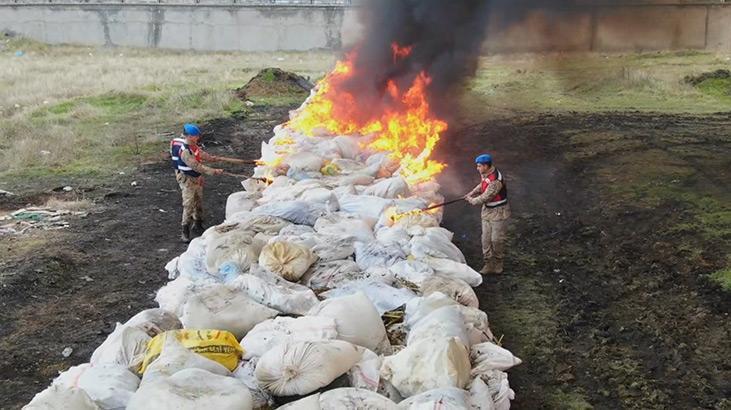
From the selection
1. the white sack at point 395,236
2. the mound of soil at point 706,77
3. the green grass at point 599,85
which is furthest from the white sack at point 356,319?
the mound of soil at point 706,77

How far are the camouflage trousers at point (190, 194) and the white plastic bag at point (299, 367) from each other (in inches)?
172

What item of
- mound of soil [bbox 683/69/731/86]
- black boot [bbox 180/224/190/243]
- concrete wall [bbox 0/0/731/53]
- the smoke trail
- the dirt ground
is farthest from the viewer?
concrete wall [bbox 0/0/731/53]

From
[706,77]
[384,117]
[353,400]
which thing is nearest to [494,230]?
[353,400]

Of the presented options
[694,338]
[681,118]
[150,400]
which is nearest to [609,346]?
[694,338]

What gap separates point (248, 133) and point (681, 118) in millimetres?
8574

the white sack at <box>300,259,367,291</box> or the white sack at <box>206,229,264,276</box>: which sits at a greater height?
the white sack at <box>206,229,264,276</box>

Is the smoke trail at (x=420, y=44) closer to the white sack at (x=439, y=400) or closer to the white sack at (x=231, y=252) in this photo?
the white sack at (x=231, y=252)

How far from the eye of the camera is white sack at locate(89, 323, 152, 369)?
12.9 ft

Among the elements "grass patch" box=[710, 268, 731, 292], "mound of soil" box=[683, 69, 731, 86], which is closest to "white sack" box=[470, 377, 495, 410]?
"grass patch" box=[710, 268, 731, 292]

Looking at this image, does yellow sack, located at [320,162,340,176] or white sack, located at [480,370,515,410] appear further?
yellow sack, located at [320,162,340,176]

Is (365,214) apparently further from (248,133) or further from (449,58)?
(248,133)

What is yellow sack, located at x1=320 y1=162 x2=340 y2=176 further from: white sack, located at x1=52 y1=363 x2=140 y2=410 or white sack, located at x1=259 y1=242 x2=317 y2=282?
white sack, located at x1=52 y1=363 x2=140 y2=410

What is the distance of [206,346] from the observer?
3.80m

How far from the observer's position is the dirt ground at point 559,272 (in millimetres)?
4910
